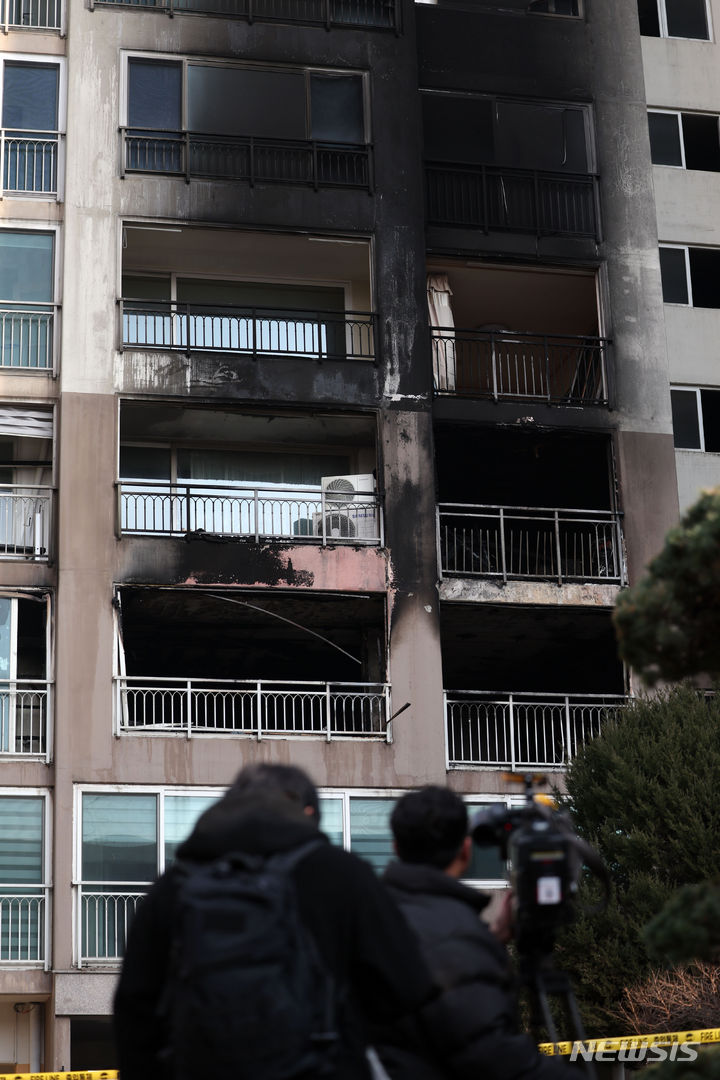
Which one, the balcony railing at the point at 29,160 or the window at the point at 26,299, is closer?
the window at the point at 26,299

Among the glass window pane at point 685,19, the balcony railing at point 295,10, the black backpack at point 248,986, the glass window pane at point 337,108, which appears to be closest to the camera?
the black backpack at point 248,986

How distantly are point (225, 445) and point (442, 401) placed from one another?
150 inches

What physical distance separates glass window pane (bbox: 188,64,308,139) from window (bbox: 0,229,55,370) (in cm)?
342

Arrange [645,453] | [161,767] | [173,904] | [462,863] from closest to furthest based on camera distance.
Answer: [173,904], [462,863], [161,767], [645,453]

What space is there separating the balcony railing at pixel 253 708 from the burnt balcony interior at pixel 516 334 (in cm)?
554

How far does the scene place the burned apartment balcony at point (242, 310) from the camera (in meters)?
26.2

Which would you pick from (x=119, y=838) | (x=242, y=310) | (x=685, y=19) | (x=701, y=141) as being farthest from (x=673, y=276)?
(x=119, y=838)

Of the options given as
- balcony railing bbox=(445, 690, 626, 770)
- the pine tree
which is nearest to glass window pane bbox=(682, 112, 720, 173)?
balcony railing bbox=(445, 690, 626, 770)

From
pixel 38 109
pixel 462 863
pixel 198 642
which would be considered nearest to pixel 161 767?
pixel 198 642

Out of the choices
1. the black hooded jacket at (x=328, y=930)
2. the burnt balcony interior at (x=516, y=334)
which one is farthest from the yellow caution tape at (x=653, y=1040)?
the black hooded jacket at (x=328, y=930)

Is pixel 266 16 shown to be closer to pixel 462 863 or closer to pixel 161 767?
pixel 161 767

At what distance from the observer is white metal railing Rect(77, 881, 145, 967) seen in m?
23.4

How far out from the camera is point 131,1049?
14.5ft

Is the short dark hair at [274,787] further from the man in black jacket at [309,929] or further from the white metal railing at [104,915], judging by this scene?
the white metal railing at [104,915]
